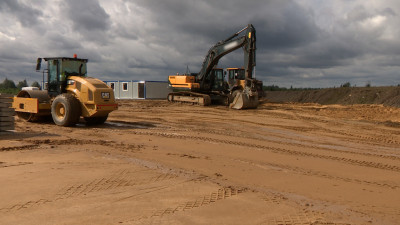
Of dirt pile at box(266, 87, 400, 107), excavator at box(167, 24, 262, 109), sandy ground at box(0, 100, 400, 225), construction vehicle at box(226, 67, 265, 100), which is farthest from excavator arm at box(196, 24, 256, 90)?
dirt pile at box(266, 87, 400, 107)

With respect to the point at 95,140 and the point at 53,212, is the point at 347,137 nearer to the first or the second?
the point at 95,140

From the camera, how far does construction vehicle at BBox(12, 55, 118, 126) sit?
12.1 metres


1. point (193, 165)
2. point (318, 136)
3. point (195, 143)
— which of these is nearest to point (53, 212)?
point (193, 165)

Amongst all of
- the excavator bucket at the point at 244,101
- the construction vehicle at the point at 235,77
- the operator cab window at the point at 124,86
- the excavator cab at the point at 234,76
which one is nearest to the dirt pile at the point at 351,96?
the construction vehicle at the point at 235,77

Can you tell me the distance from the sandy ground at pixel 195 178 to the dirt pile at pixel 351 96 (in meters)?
20.7

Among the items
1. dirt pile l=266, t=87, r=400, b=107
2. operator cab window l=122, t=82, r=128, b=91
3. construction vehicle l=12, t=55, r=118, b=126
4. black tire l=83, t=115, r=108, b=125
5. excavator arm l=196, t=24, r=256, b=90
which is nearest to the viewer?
construction vehicle l=12, t=55, r=118, b=126

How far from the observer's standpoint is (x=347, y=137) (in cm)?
1161

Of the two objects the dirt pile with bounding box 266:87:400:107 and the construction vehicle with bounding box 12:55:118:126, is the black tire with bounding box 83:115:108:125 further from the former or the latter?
the dirt pile with bounding box 266:87:400:107

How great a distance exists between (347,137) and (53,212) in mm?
10046

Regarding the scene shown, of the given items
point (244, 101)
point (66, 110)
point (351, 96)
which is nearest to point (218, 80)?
point (244, 101)

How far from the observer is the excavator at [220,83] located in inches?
809

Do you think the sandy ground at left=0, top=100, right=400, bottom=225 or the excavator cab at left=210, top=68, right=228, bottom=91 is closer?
the sandy ground at left=0, top=100, right=400, bottom=225

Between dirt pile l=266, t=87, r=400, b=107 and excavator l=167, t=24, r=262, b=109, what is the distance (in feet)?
43.4

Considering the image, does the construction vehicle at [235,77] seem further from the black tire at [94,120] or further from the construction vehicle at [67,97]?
the construction vehicle at [67,97]
